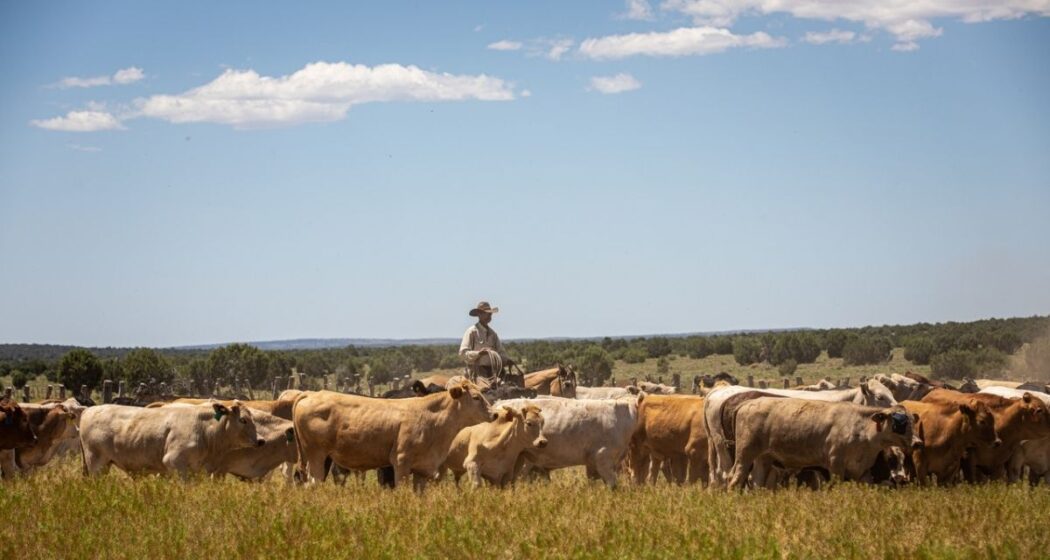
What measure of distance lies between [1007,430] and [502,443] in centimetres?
645

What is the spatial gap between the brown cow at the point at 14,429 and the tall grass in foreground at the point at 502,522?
1957 millimetres

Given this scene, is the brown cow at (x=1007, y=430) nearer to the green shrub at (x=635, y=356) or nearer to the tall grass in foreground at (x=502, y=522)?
the tall grass in foreground at (x=502, y=522)

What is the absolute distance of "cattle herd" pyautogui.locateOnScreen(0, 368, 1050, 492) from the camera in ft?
51.3

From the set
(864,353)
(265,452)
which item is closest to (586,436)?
(265,452)

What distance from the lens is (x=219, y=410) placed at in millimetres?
15820

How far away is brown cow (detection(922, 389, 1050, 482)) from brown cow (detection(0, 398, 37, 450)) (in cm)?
1196

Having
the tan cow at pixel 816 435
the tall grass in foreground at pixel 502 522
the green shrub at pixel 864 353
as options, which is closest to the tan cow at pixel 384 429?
the tall grass in foreground at pixel 502 522

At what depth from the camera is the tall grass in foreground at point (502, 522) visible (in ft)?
35.9

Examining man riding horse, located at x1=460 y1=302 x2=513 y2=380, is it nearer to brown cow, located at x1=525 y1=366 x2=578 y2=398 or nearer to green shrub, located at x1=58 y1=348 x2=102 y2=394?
brown cow, located at x1=525 y1=366 x2=578 y2=398

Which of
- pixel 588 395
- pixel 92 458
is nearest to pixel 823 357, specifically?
pixel 588 395

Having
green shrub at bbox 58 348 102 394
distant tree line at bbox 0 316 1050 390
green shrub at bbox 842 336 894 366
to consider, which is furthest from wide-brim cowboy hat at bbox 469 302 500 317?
green shrub at bbox 842 336 894 366

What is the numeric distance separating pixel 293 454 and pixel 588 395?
871 centimetres

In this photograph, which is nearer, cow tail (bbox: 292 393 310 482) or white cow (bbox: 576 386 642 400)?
cow tail (bbox: 292 393 310 482)

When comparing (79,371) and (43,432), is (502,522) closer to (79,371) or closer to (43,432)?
(43,432)
